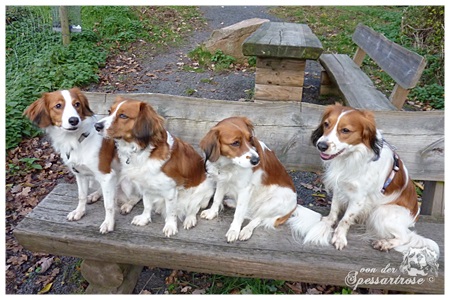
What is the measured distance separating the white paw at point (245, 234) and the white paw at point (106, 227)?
0.93 metres

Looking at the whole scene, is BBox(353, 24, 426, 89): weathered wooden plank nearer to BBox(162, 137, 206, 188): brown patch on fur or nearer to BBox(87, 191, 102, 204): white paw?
BBox(162, 137, 206, 188): brown patch on fur

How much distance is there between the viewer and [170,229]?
2.52 meters

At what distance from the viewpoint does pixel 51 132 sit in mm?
2449

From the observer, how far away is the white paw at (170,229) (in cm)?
251

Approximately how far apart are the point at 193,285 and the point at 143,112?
1.59 metres

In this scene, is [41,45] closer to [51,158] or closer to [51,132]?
[51,158]

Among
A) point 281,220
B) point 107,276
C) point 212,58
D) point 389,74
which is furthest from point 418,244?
point 212,58

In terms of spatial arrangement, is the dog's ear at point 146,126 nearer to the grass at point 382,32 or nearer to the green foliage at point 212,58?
the grass at point 382,32

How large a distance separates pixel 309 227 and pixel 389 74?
2.83 metres

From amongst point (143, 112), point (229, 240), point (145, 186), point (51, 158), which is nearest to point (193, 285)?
point (229, 240)

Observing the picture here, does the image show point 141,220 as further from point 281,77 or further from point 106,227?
point 281,77

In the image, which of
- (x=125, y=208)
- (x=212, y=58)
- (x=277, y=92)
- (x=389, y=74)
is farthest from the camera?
(x=212, y=58)

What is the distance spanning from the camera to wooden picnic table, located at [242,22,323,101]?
4.69 metres

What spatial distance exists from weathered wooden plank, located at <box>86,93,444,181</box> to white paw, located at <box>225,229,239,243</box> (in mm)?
871
